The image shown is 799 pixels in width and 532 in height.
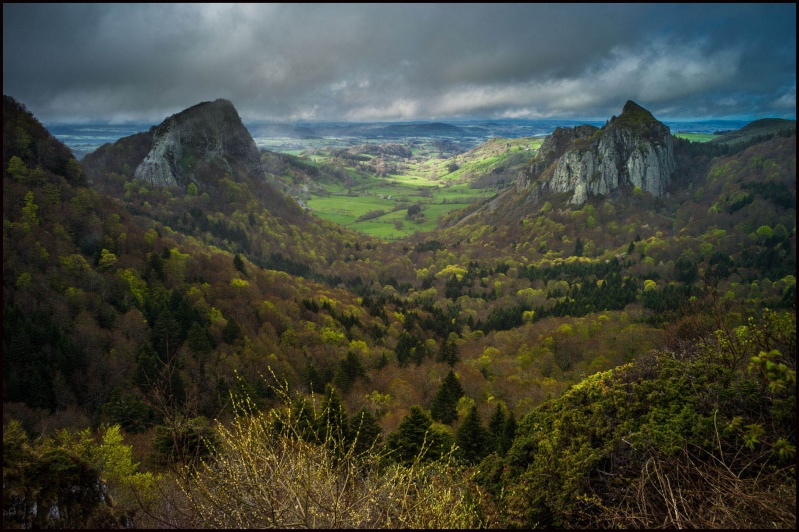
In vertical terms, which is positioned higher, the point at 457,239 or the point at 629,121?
the point at 629,121

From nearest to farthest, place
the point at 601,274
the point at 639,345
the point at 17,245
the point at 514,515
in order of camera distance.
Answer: the point at 514,515
the point at 17,245
the point at 639,345
the point at 601,274

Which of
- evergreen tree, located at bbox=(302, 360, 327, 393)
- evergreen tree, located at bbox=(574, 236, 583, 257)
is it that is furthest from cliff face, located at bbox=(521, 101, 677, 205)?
evergreen tree, located at bbox=(302, 360, 327, 393)

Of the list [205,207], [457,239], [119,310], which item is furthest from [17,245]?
[457,239]

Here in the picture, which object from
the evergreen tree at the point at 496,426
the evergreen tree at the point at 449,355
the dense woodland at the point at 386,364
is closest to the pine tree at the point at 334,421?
the dense woodland at the point at 386,364

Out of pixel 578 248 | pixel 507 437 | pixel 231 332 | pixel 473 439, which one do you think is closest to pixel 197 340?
pixel 231 332

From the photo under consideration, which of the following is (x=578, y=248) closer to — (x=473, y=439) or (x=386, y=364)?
(x=386, y=364)

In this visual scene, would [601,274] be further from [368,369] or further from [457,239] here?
[368,369]
